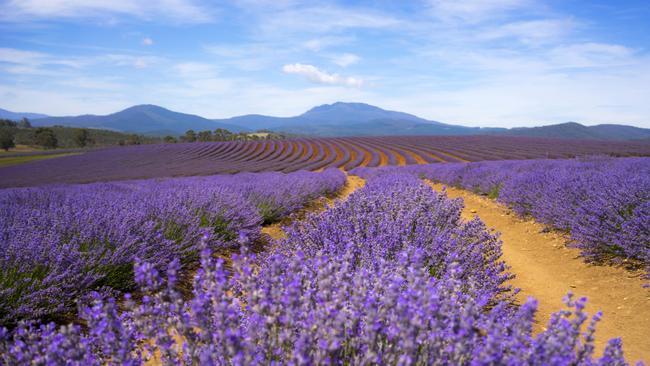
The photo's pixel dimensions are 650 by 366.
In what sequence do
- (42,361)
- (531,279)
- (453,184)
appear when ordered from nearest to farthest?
(42,361), (531,279), (453,184)

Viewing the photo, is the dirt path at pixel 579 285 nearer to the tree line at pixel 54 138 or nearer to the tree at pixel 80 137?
the tree line at pixel 54 138

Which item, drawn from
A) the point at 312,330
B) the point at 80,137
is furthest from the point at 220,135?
the point at 312,330

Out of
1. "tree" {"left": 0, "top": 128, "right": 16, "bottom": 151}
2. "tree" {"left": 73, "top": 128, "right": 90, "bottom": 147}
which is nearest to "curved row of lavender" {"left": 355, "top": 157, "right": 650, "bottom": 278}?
"tree" {"left": 0, "top": 128, "right": 16, "bottom": 151}

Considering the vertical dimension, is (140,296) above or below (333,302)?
below

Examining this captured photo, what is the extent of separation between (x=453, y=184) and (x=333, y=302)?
11.3m

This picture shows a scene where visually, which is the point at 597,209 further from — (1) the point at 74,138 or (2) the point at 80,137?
(1) the point at 74,138

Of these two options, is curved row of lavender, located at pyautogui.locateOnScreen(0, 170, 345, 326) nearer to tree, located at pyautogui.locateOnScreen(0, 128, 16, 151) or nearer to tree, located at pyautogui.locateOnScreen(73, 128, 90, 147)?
tree, located at pyautogui.locateOnScreen(0, 128, 16, 151)

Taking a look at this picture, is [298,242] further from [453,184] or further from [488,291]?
[453,184]

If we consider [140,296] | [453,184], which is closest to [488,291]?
[140,296]

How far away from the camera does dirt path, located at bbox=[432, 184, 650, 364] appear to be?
107 inches

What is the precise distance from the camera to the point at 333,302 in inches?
53.1

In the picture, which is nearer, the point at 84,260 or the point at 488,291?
the point at 488,291

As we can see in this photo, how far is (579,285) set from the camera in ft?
12.1

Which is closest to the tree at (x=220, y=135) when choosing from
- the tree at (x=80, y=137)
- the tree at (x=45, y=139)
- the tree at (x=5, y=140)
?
the tree at (x=80, y=137)
